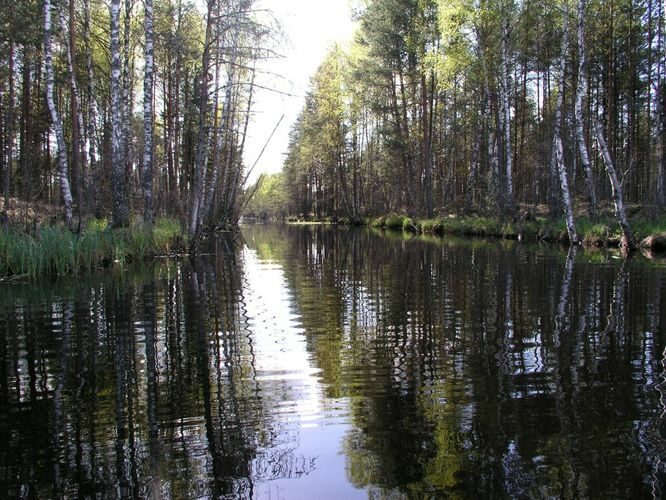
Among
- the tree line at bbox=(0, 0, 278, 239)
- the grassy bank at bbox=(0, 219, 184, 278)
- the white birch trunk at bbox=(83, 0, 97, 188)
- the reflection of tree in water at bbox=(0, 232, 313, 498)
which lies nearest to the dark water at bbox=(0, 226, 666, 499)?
the reflection of tree in water at bbox=(0, 232, 313, 498)

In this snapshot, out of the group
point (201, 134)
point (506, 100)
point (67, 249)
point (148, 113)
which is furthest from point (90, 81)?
point (506, 100)

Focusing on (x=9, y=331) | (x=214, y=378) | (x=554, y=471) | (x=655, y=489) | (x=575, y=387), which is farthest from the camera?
(x=9, y=331)

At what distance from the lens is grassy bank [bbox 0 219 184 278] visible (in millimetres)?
11250

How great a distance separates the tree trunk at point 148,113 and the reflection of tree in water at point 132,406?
7374mm

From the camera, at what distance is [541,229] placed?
22.7 metres

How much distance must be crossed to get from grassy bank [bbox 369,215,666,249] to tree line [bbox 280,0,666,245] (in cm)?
75

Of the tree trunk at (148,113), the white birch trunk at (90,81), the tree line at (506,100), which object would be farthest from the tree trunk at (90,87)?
the tree line at (506,100)

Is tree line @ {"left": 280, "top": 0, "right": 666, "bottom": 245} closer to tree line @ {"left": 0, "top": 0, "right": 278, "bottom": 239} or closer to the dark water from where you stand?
tree line @ {"left": 0, "top": 0, "right": 278, "bottom": 239}

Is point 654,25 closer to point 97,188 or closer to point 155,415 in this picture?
point 97,188

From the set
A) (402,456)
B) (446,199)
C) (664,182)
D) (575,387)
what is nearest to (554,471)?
(402,456)

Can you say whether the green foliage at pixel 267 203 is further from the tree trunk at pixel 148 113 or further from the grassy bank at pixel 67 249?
the grassy bank at pixel 67 249

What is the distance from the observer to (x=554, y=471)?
123 inches

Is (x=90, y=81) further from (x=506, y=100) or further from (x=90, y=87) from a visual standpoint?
(x=506, y=100)

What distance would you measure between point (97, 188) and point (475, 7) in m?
17.7
